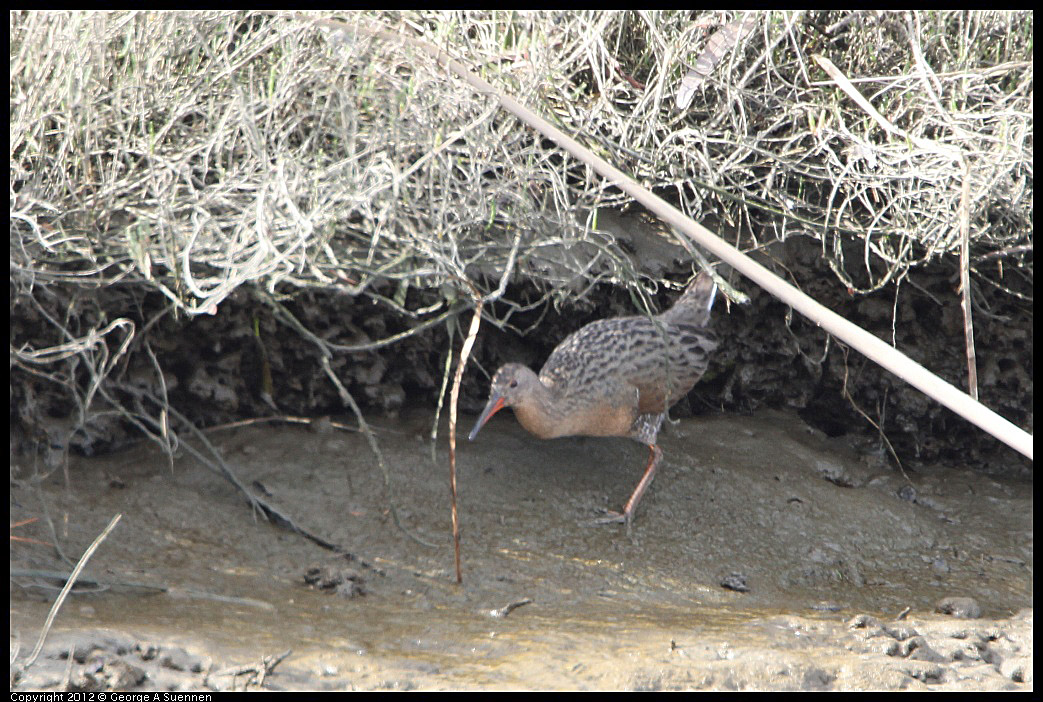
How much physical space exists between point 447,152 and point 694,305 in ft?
5.39

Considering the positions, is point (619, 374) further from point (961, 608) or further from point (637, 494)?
point (961, 608)

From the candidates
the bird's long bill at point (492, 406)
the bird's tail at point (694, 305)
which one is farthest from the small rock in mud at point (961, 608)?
the bird's long bill at point (492, 406)

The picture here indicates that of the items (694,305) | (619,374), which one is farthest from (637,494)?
(694,305)

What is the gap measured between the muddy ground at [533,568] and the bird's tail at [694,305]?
2.57 feet

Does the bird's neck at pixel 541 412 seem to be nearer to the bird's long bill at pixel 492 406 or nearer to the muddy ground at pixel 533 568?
the bird's long bill at pixel 492 406

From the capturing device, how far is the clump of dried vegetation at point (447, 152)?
13.4 feet

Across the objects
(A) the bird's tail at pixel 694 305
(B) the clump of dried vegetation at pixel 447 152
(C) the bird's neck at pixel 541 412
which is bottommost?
(C) the bird's neck at pixel 541 412

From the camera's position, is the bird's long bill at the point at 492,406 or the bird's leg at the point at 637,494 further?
the bird's leg at the point at 637,494

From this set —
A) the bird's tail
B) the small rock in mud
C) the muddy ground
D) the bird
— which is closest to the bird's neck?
the bird

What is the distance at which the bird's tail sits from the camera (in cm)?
524

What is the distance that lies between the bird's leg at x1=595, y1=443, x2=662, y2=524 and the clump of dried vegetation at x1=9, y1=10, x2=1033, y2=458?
96cm

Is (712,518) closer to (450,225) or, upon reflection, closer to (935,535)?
(935,535)

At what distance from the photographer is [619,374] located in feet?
16.9

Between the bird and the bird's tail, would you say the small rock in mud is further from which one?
the bird's tail
